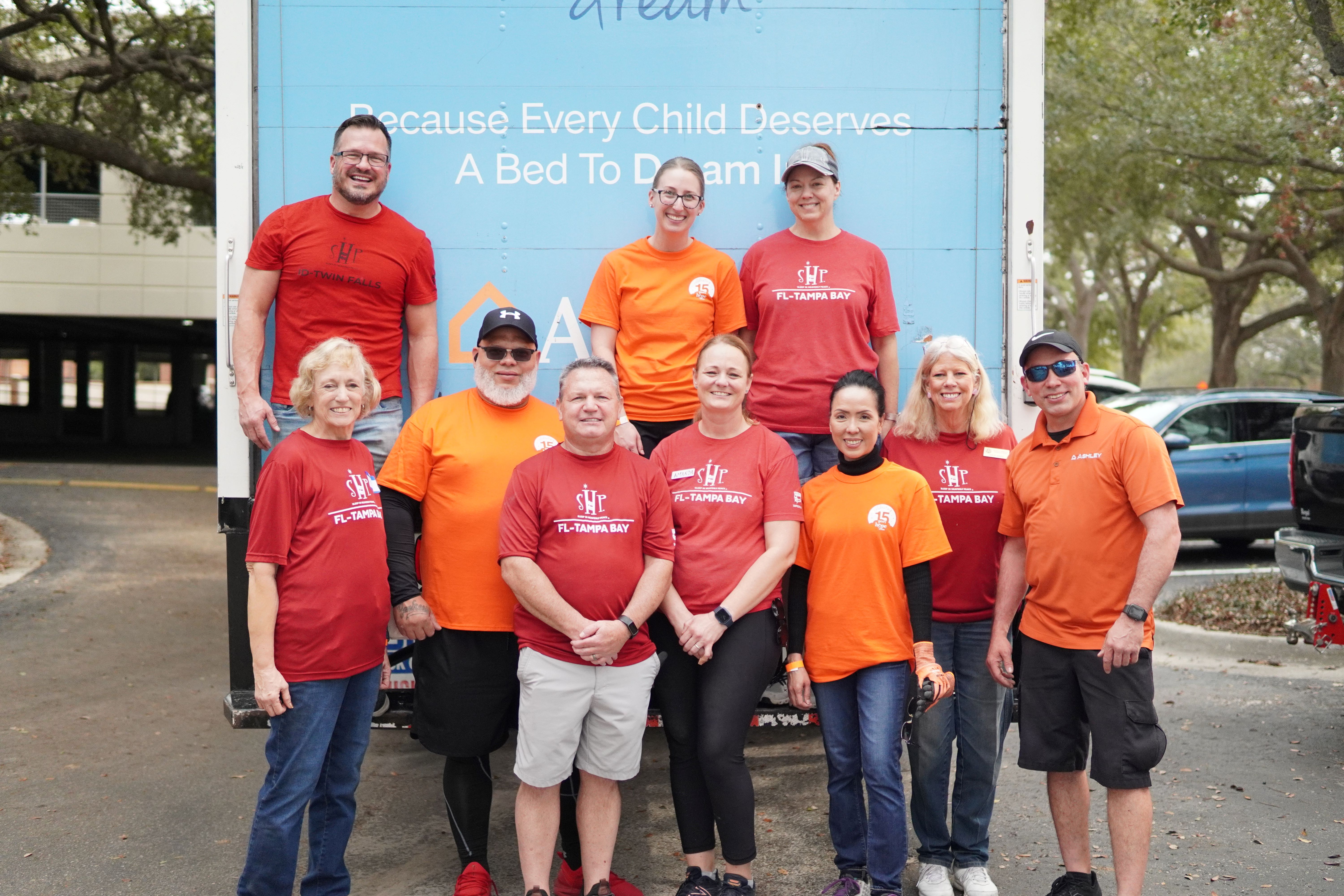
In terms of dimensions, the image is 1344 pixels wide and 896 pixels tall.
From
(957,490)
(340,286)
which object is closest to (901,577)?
(957,490)

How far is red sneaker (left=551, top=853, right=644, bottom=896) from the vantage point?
3.67m

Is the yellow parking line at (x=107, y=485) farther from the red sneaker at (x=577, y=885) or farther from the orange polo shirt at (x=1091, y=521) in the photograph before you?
the orange polo shirt at (x=1091, y=521)

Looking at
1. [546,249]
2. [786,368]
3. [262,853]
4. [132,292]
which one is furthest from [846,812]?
[132,292]

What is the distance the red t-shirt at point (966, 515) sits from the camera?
12.1 feet

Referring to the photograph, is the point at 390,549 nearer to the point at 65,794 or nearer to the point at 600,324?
the point at 600,324

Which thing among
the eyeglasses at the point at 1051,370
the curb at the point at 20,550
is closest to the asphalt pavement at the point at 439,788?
the curb at the point at 20,550

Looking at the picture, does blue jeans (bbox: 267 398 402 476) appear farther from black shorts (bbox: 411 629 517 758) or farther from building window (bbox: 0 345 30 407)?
building window (bbox: 0 345 30 407)

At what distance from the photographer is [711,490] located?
351 cm

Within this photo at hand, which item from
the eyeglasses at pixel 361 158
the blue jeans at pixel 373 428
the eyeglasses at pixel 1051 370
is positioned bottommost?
the blue jeans at pixel 373 428

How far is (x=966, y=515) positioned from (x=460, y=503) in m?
1.63

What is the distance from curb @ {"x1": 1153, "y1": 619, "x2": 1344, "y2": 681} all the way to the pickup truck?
54.0 inches

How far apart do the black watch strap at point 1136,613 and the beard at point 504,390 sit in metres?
1.91

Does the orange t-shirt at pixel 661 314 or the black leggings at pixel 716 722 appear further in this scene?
the orange t-shirt at pixel 661 314

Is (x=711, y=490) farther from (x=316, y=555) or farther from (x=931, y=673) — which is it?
(x=316, y=555)
